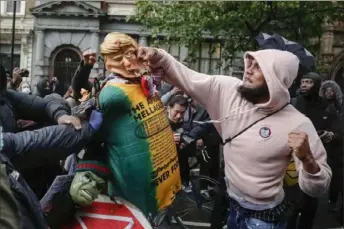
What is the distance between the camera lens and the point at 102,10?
27750 mm

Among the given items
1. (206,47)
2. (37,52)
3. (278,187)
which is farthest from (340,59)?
(278,187)

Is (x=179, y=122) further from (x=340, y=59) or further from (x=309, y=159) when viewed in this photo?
(x=340, y=59)

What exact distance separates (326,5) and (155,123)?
1523 cm

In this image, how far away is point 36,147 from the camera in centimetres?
282

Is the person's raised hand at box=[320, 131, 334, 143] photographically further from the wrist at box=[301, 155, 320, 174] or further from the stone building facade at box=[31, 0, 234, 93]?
the stone building facade at box=[31, 0, 234, 93]

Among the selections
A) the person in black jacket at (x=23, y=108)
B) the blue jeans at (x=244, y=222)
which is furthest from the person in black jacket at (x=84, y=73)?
the blue jeans at (x=244, y=222)

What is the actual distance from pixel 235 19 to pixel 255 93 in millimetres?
15385

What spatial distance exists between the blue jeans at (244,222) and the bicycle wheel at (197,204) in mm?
3316

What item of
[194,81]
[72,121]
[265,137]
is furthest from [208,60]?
[72,121]

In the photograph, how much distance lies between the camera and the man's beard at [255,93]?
3438 mm

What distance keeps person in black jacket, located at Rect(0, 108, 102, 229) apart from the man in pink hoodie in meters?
0.63

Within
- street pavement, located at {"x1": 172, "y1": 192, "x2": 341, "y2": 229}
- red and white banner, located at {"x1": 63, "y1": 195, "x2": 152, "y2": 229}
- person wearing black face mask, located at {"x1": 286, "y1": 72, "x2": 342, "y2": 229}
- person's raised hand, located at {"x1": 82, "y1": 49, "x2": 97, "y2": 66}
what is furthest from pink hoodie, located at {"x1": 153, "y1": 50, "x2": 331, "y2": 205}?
street pavement, located at {"x1": 172, "y1": 192, "x2": 341, "y2": 229}

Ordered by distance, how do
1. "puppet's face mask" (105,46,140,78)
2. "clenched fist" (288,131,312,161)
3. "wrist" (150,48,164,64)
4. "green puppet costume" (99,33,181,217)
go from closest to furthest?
1. "clenched fist" (288,131,312,161)
2. "green puppet costume" (99,33,181,217)
3. "puppet's face mask" (105,46,140,78)
4. "wrist" (150,48,164,64)

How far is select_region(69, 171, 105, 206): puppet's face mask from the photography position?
3197mm
